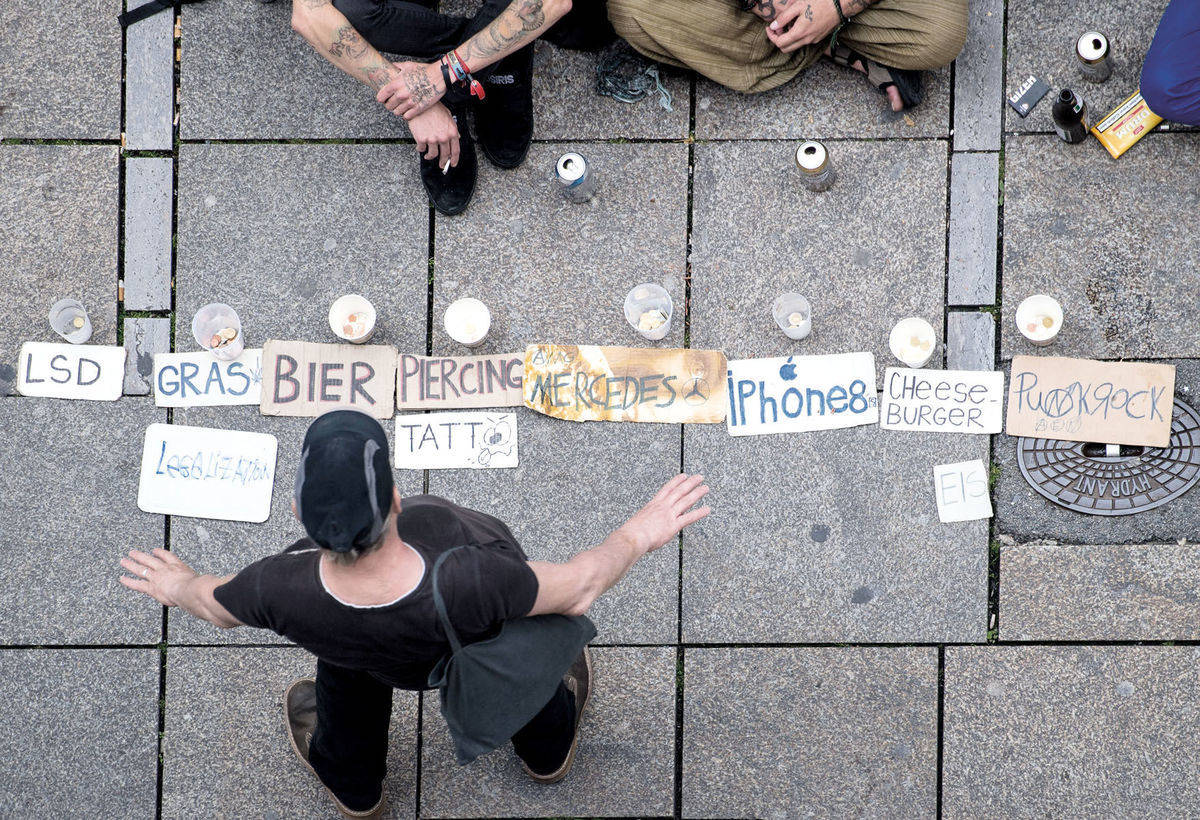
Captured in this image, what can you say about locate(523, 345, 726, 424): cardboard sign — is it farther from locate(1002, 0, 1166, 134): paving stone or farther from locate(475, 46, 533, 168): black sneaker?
locate(1002, 0, 1166, 134): paving stone

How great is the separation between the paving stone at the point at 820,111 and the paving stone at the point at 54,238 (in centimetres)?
237

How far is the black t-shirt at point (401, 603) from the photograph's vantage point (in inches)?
98.3

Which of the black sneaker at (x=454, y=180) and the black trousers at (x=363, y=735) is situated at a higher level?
the black sneaker at (x=454, y=180)

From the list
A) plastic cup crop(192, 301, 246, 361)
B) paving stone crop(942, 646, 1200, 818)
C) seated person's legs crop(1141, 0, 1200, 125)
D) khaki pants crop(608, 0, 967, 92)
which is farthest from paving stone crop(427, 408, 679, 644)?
seated person's legs crop(1141, 0, 1200, 125)

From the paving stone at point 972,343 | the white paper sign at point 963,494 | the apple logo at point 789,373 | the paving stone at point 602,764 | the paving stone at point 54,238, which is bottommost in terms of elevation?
the paving stone at point 602,764

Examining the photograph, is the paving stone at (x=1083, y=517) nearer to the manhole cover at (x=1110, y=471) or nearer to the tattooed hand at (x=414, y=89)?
the manhole cover at (x=1110, y=471)

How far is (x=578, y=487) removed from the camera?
389cm

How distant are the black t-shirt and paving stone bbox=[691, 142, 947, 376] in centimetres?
160

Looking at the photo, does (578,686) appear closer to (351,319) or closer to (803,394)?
(803,394)

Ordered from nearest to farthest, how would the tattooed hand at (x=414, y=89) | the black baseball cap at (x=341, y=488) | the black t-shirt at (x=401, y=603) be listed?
the black baseball cap at (x=341, y=488) < the black t-shirt at (x=401, y=603) < the tattooed hand at (x=414, y=89)

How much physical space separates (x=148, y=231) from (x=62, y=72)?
75 centimetres

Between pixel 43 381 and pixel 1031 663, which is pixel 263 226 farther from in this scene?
pixel 1031 663

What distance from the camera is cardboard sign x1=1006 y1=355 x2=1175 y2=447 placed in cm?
379

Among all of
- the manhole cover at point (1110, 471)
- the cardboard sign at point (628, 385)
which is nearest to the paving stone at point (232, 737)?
the cardboard sign at point (628, 385)
